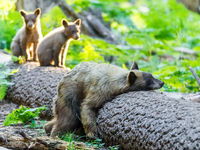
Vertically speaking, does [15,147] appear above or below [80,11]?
below

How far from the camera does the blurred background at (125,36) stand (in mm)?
9459

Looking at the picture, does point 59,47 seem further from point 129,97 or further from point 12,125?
point 129,97

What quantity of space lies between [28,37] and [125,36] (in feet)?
24.2

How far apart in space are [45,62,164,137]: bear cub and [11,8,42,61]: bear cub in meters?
4.60

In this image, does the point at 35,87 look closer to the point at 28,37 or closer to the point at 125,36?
the point at 28,37

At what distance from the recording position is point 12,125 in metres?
6.05

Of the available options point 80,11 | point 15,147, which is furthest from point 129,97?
point 80,11

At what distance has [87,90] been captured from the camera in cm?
532

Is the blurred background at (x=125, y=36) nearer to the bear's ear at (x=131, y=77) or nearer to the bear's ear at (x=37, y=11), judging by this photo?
the bear's ear at (x=37, y=11)

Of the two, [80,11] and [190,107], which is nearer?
[190,107]

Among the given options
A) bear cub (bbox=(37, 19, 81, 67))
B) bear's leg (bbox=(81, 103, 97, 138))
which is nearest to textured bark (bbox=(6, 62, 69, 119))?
bear cub (bbox=(37, 19, 81, 67))

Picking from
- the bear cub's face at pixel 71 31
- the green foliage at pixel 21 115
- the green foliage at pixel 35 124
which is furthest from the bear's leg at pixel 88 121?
the bear cub's face at pixel 71 31

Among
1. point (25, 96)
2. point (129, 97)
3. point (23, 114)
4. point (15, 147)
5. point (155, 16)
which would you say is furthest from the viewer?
point (155, 16)

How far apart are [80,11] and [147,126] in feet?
36.7
